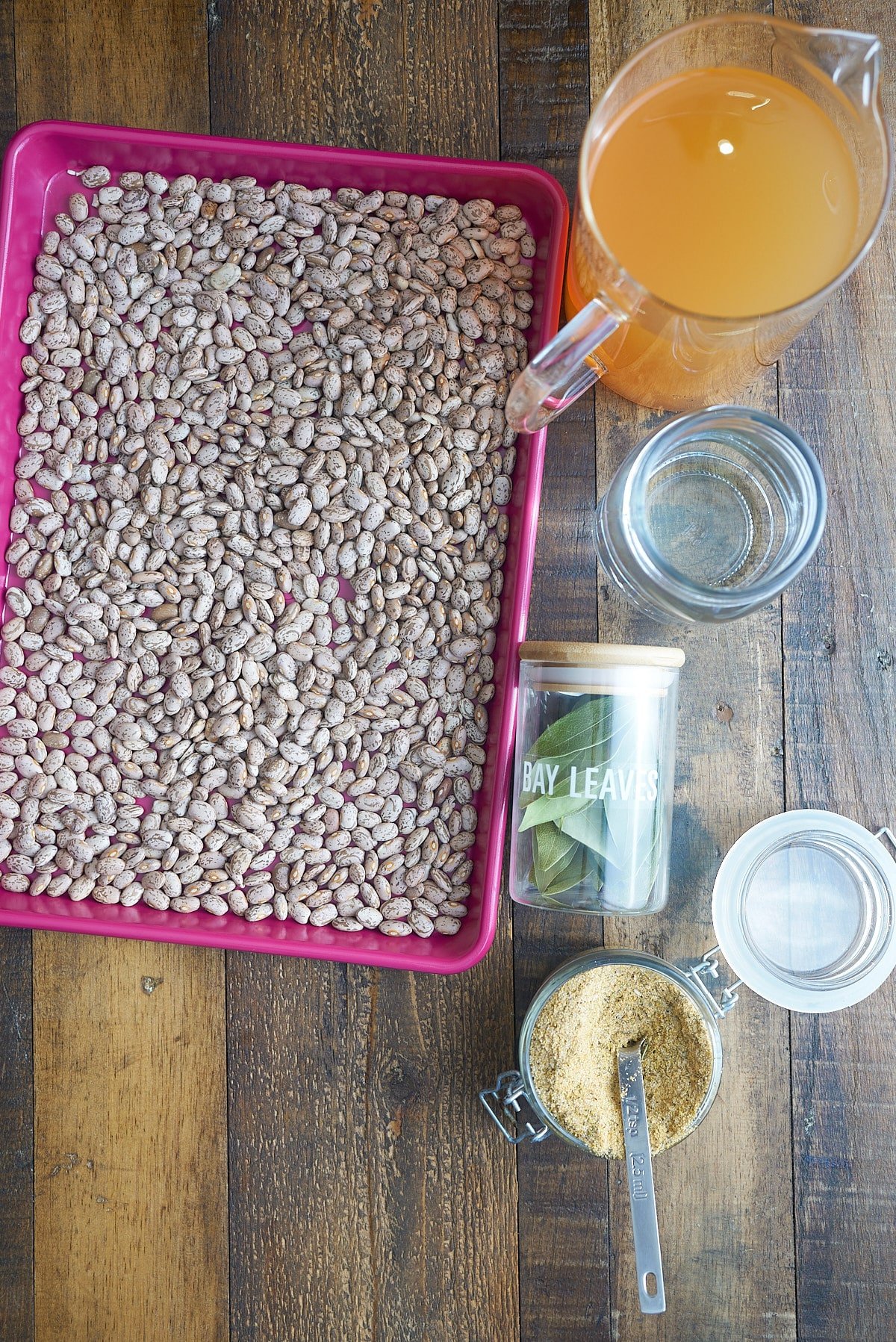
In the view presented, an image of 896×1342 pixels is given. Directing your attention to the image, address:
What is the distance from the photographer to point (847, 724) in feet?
2.77

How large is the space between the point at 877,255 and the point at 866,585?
0.97ft

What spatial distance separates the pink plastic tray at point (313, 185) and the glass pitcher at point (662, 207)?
0.13m

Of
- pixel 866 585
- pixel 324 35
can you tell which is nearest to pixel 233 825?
pixel 866 585

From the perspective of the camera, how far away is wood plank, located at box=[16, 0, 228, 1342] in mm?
854

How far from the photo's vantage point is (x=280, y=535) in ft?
2.69

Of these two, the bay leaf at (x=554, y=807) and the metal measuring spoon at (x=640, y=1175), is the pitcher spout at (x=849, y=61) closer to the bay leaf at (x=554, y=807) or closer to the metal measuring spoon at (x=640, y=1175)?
the bay leaf at (x=554, y=807)

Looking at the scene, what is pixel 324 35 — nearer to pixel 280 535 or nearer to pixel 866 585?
pixel 280 535

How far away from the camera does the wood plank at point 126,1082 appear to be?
85 centimetres

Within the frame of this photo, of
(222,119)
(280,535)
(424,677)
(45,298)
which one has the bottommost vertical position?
(424,677)

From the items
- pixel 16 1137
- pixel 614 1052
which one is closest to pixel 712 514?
pixel 614 1052

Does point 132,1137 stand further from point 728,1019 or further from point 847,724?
point 847,724

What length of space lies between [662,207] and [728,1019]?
2.19ft

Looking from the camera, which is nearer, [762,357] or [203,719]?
[762,357]

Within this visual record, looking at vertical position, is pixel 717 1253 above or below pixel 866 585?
below
